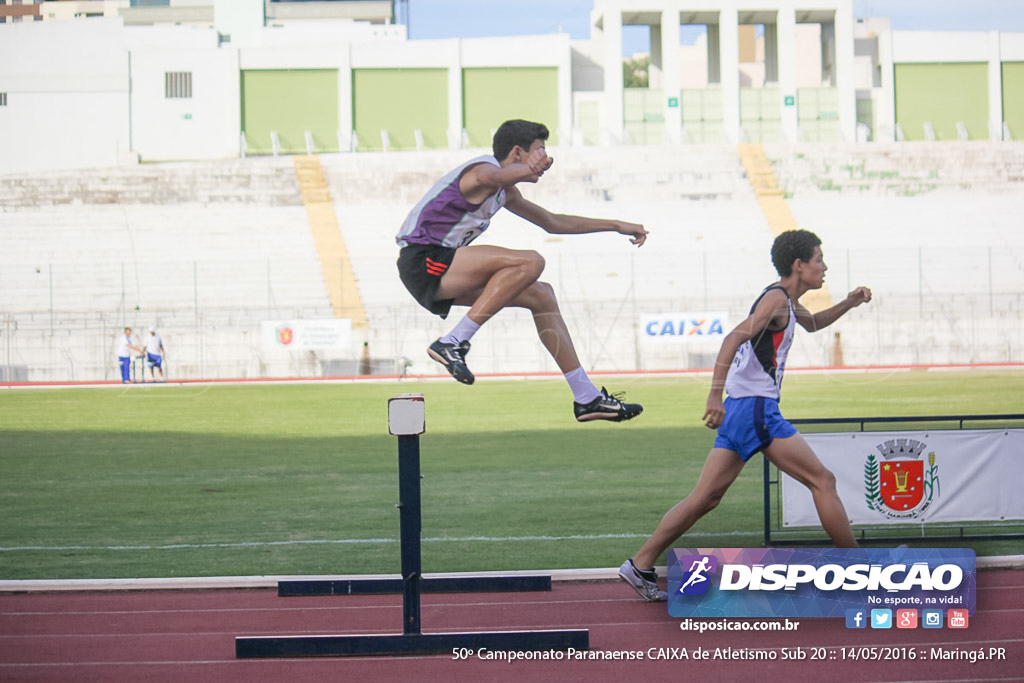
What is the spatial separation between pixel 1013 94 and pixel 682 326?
27243mm

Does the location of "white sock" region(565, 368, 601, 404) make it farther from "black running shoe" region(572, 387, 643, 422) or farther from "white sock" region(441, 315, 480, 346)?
"white sock" region(441, 315, 480, 346)

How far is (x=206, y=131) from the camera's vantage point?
5034 cm

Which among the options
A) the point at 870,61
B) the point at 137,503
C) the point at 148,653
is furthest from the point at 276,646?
the point at 870,61

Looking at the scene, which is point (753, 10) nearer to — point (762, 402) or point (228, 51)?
point (228, 51)

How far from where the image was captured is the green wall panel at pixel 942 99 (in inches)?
1970

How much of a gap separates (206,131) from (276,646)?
154 ft

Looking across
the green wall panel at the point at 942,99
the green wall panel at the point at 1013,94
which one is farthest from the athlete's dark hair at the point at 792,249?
the green wall panel at the point at 1013,94

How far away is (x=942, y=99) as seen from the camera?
164ft

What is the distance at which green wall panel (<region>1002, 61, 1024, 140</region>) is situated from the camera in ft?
165

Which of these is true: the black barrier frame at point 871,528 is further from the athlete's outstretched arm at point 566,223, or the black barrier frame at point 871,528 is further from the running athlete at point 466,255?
the running athlete at point 466,255

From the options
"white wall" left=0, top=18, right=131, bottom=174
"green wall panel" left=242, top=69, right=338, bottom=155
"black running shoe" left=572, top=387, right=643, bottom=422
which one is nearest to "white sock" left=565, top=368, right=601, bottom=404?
"black running shoe" left=572, top=387, right=643, bottom=422

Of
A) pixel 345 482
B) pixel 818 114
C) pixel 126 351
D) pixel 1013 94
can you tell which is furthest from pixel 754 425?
pixel 1013 94

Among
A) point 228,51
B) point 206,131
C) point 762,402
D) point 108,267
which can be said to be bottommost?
point 762,402

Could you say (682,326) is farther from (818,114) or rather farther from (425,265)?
(425,265)
